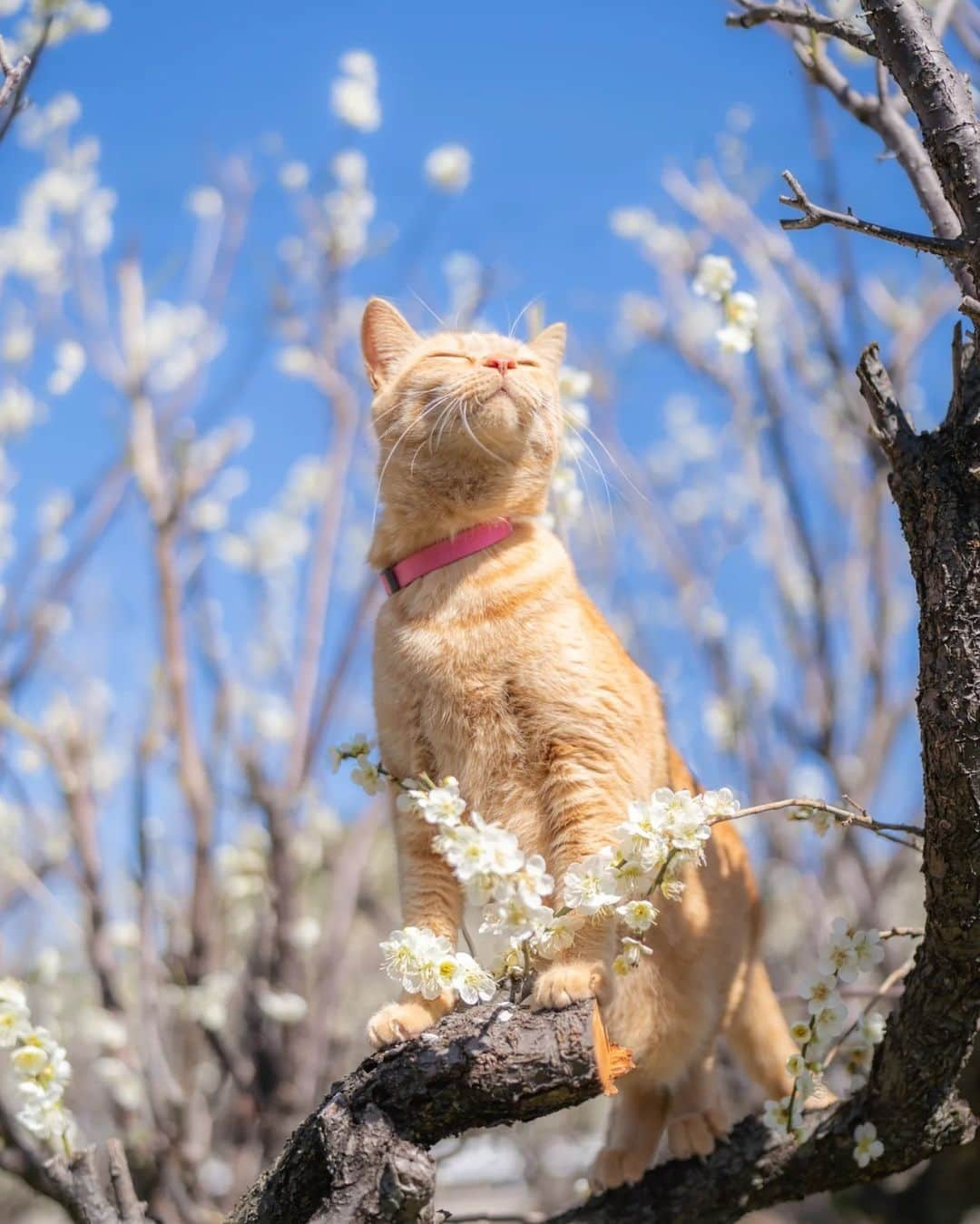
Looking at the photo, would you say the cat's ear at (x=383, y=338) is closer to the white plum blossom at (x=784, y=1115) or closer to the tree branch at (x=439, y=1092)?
the tree branch at (x=439, y=1092)

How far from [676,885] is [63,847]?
12.1 ft

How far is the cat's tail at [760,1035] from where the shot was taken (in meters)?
2.54

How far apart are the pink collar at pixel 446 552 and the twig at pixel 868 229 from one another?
2.77 ft

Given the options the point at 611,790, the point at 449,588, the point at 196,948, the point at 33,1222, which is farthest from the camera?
the point at 33,1222

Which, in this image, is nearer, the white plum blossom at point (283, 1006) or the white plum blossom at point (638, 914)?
the white plum blossom at point (638, 914)

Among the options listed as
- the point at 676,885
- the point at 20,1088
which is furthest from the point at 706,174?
the point at 20,1088

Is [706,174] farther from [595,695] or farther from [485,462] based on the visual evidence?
[595,695]

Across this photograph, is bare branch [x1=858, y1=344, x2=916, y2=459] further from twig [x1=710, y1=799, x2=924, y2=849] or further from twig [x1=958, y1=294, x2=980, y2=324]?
twig [x1=710, y1=799, x2=924, y2=849]

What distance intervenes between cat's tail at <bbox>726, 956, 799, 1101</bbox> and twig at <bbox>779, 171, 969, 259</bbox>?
1585 millimetres

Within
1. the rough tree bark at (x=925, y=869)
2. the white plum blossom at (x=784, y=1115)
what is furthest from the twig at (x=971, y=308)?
the white plum blossom at (x=784, y=1115)

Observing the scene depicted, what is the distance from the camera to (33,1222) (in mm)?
9297

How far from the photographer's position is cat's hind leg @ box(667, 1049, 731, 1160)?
2357 mm

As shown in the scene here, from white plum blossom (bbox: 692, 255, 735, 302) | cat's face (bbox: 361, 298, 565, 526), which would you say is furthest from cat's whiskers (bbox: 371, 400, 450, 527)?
white plum blossom (bbox: 692, 255, 735, 302)

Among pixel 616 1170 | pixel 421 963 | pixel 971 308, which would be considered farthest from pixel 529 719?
pixel 616 1170
